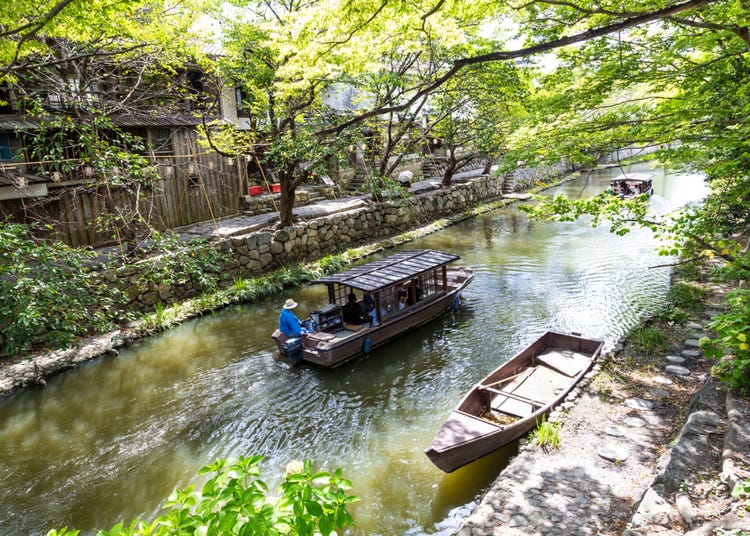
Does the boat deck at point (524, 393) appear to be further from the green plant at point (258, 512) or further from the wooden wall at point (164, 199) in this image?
the wooden wall at point (164, 199)

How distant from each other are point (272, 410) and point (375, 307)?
3779 millimetres

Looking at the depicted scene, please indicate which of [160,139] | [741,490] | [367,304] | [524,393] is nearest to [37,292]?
[367,304]

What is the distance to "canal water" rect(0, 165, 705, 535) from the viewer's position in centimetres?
789

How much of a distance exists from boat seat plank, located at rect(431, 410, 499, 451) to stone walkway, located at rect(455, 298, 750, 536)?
2.21ft

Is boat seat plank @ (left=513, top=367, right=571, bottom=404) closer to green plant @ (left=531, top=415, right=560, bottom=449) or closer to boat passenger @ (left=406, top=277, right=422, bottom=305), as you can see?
green plant @ (left=531, top=415, right=560, bottom=449)

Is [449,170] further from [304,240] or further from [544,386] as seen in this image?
[544,386]

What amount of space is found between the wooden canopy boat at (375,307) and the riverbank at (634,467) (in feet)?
17.2

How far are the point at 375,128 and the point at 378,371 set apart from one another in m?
16.2

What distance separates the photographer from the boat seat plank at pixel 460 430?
7.52 metres

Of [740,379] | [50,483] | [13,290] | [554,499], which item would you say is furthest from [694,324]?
[13,290]

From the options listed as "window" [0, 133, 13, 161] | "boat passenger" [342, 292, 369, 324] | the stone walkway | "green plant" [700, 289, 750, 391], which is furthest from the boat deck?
"window" [0, 133, 13, 161]

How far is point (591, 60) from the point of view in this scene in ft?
34.9

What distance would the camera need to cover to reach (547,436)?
7.55m

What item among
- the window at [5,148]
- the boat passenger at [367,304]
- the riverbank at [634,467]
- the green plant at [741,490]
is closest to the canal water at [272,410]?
the boat passenger at [367,304]
